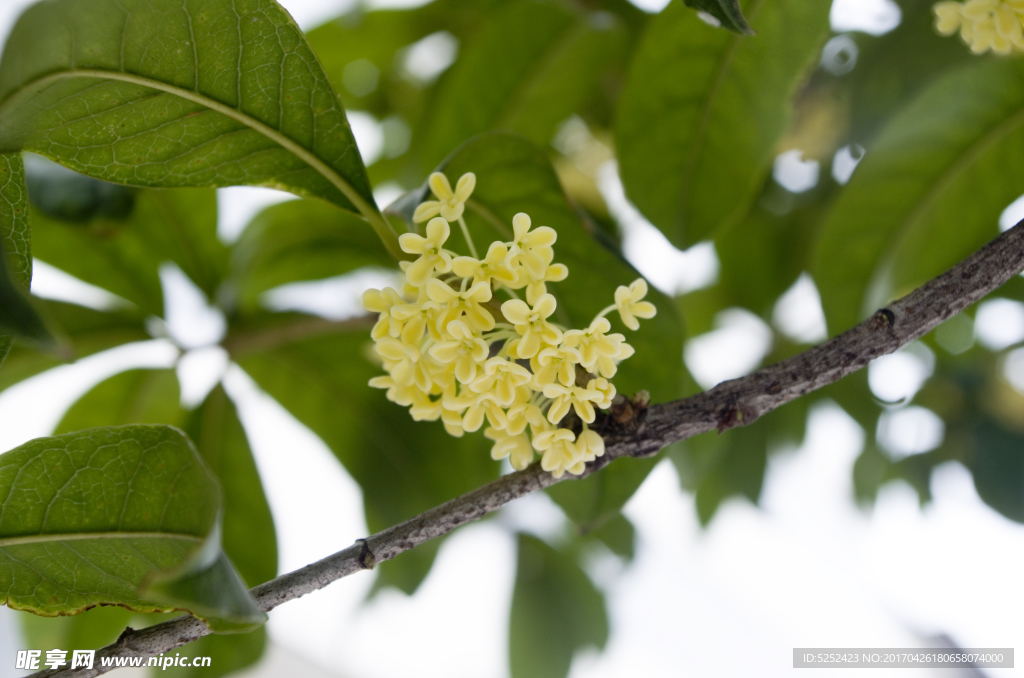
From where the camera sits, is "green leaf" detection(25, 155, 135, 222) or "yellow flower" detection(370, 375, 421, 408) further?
"green leaf" detection(25, 155, 135, 222)

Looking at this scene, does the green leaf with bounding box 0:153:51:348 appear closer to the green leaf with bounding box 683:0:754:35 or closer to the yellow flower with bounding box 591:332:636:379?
the yellow flower with bounding box 591:332:636:379

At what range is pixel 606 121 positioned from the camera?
170 centimetres

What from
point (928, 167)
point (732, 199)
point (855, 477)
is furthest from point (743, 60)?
point (855, 477)

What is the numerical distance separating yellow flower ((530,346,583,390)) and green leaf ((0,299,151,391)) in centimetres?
107

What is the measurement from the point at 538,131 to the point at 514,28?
0.70 ft

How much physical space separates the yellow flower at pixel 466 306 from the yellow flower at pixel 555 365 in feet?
0.18

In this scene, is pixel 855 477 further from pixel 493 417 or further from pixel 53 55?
pixel 53 55

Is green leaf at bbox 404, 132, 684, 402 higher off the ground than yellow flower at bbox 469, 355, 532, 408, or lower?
higher

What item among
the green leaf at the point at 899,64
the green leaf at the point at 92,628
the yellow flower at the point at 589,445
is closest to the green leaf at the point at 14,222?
the yellow flower at the point at 589,445

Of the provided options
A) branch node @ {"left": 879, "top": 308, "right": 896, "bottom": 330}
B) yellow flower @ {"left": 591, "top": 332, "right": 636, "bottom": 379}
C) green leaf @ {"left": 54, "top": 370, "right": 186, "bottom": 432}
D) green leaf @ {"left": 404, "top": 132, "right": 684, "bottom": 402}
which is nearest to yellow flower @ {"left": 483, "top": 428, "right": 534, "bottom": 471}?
yellow flower @ {"left": 591, "top": 332, "right": 636, "bottom": 379}

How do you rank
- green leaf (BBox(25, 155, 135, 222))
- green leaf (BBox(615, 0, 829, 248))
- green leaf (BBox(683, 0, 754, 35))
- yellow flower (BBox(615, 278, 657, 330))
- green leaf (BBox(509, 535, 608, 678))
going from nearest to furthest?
green leaf (BBox(683, 0, 754, 35)) → yellow flower (BBox(615, 278, 657, 330)) → green leaf (BBox(615, 0, 829, 248)) → green leaf (BBox(25, 155, 135, 222)) → green leaf (BBox(509, 535, 608, 678))

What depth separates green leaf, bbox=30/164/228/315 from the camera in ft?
4.42

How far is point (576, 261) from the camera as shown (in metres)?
0.85

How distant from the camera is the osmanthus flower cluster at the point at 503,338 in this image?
0.60m
